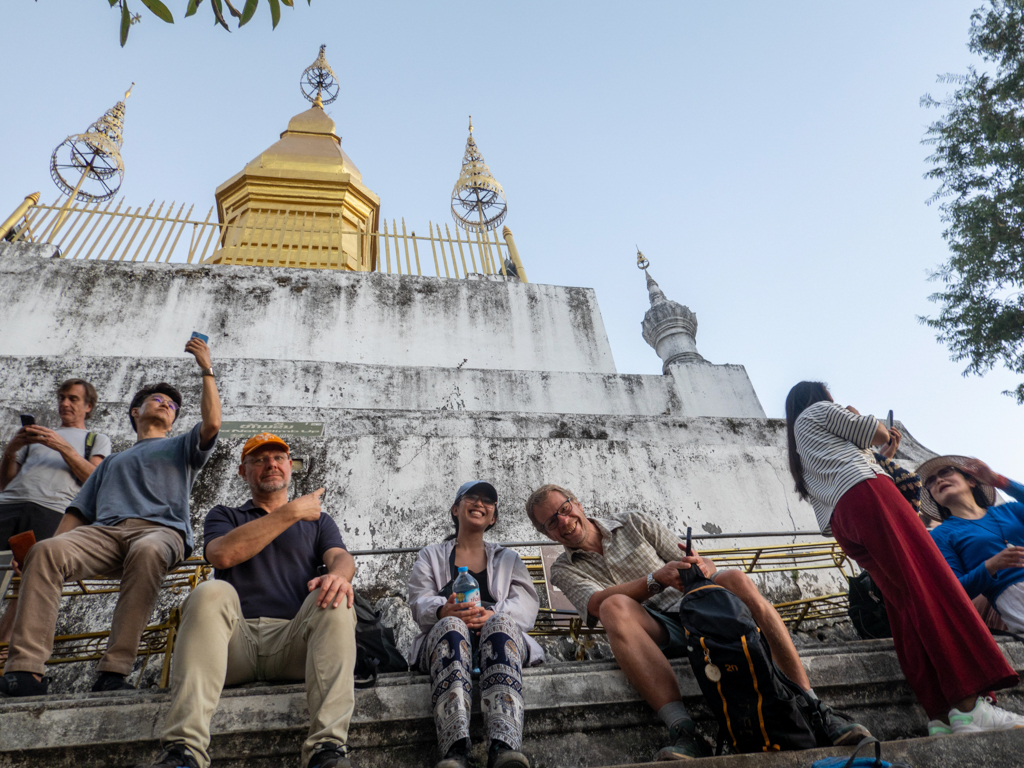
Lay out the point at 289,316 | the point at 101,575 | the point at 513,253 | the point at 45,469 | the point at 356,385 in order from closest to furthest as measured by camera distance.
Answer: the point at 101,575 → the point at 45,469 → the point at 356,385 → the point at 289,316 → the point at 513,253

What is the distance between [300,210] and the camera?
11.2 meters

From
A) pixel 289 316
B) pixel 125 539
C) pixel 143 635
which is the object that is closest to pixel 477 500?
pixel 125 539

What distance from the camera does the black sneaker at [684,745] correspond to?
2.24 metres

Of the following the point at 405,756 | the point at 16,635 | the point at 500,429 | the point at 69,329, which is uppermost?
the point at 69,329

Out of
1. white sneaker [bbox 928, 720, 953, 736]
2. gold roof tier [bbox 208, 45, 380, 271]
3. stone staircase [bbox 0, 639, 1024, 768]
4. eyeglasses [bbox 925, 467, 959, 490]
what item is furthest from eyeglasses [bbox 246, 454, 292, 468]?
gold roof tier [bbox 208, 45, 380, 271]

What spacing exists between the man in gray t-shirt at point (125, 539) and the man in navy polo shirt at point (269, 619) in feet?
1.17

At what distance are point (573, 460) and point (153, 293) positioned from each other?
5340 millimetres

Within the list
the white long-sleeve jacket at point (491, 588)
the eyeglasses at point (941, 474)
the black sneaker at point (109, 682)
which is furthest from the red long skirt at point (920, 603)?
the black sneaker at point (109, 682)

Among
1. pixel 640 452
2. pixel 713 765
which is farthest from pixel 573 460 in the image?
pixel 713 765

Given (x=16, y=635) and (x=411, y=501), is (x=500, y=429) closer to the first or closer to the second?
(x=411, y=501)

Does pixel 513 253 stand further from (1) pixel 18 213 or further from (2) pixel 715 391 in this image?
(1) pixel 18 213

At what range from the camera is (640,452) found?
5816 mm

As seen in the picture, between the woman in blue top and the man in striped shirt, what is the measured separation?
1216 mm

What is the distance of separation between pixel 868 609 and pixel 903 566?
832 mm
